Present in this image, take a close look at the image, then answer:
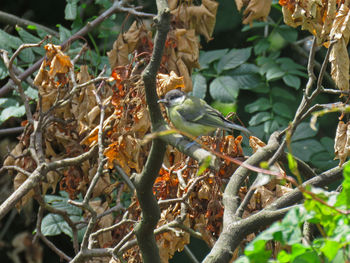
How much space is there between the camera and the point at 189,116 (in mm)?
3283

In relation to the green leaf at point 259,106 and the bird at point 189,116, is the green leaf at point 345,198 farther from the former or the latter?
the green leaf at point 259,106

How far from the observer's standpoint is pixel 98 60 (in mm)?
A: 4094

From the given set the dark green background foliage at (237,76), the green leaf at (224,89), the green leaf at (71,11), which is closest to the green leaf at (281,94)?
the dark green background foliage at (237,76)

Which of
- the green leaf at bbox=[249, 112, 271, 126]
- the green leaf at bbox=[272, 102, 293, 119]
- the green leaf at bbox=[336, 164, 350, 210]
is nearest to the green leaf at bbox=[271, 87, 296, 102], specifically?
the green leaf at bbox=[272, 102, 293, 119]

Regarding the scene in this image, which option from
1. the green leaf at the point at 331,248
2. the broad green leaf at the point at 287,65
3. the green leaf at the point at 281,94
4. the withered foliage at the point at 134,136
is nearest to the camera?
the green leaf at the point at 331,248

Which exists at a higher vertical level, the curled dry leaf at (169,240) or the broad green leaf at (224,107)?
the curled dry leaf at (169,240)

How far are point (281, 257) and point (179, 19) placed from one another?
247 cm

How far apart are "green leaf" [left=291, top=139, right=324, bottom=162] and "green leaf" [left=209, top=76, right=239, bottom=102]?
518mm

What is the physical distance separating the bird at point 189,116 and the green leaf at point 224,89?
750mm

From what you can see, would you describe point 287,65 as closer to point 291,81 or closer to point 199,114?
point 291,81

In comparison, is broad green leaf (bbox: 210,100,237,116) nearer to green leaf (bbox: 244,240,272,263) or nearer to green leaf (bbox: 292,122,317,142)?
green leaf (bbox: 292,122,317,142)

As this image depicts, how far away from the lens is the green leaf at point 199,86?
4.10 metres

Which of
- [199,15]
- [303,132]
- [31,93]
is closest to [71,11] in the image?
[31,93]

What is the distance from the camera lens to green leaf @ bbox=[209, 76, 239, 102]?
407 cm
